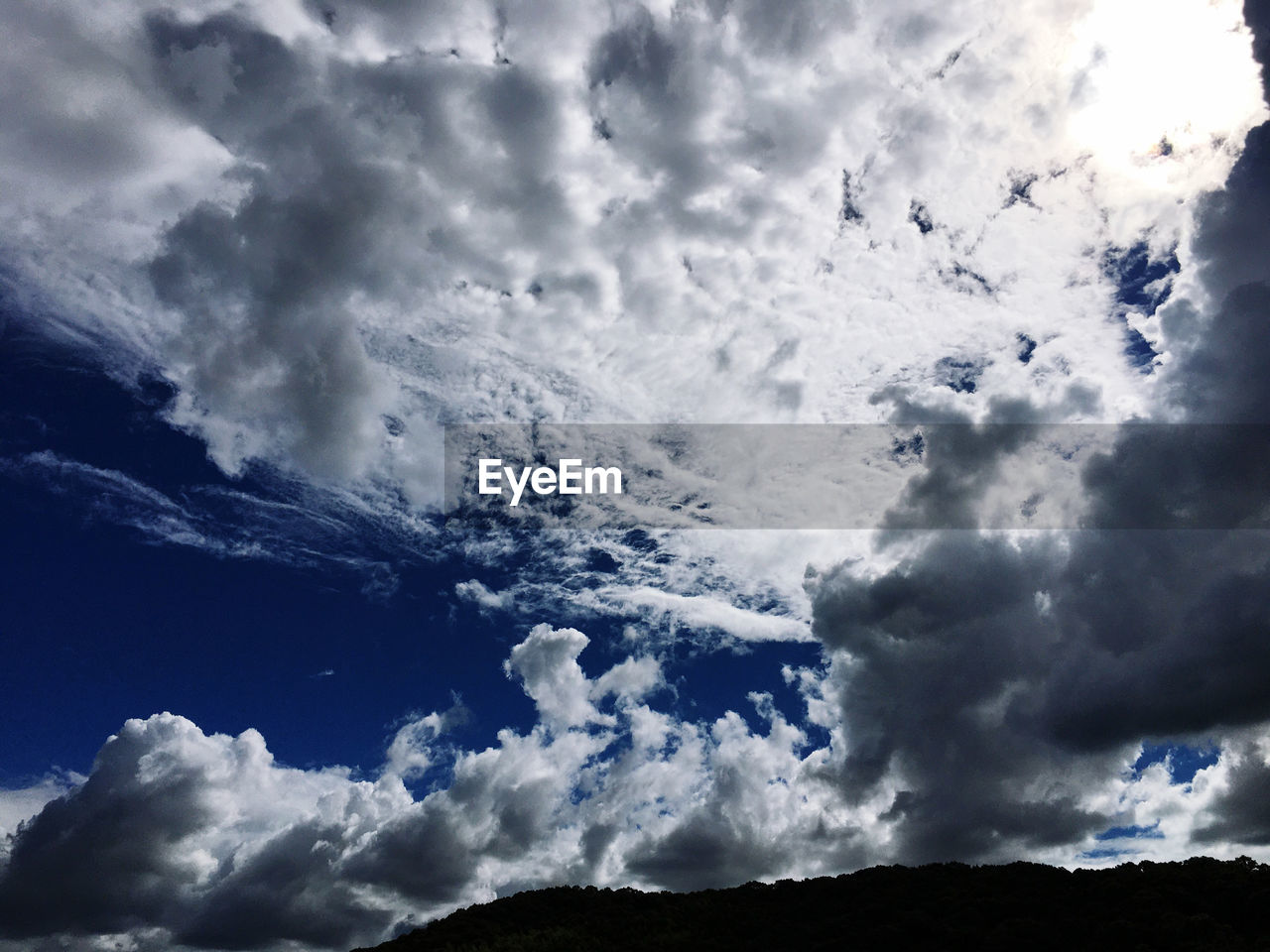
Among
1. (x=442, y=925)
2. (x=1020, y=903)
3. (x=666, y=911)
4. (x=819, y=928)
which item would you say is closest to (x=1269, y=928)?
(x=1020, y=903)

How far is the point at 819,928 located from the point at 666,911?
46.1ft

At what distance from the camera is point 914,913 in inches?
2343

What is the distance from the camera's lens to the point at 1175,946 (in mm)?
49688

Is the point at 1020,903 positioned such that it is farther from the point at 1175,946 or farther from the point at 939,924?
the point at 1175,946

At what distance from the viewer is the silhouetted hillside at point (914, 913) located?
5331 centimetres

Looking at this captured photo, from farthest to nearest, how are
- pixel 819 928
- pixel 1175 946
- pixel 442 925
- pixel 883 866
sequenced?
pixel 883 866 < pixel 442 925 < pixel 819 928 < pixel 1175 946

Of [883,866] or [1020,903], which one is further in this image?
[883,866]

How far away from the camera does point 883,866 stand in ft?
242

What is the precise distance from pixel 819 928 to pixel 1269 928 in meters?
29.0

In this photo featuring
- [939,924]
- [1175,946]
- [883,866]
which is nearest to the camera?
[1175,946]

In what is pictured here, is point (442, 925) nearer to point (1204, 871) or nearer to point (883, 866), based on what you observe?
point (883, 866)

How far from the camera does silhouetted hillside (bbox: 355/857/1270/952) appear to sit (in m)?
53.3

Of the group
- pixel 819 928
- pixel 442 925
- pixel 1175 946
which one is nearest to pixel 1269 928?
pixel 1175 946

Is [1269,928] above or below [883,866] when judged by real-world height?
below
